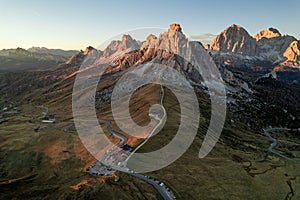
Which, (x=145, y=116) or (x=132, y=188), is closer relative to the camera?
(x=132, y=188)

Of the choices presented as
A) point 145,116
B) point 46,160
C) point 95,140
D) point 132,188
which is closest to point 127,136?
point 95,140

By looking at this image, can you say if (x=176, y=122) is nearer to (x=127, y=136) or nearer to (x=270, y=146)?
(x=127, y=136)

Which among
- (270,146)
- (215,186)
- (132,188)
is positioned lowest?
(270,146)

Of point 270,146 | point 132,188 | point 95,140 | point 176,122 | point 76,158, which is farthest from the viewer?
point 270,146

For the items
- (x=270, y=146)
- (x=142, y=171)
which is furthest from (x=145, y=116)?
(x=270, y=146)

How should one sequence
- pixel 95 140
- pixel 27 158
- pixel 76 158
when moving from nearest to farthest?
pixel 76 158, pixel 27 158, pixel 95 140

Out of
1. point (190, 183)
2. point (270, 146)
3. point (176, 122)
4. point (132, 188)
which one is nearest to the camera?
point (132, 188)

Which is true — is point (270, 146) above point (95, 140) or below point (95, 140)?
below

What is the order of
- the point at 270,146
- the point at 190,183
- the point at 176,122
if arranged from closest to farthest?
the point at 190,183, the point at 176,122, the point at 270,146

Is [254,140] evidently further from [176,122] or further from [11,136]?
[11,136]
